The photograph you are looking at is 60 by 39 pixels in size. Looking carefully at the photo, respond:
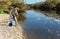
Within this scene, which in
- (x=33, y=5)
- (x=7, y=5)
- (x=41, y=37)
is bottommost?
(x=33, y=5)

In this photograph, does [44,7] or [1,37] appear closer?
[1,37]

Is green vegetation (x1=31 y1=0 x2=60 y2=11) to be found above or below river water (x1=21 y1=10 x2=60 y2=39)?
below

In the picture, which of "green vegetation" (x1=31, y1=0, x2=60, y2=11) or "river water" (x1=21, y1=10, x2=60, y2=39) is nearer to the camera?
"river water" (x1=21, y1=10, x2=60, y2=39)

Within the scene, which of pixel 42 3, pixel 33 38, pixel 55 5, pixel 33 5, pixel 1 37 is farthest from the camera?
pixel 33 5

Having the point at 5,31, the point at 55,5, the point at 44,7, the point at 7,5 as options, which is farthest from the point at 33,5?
the point at 5,31

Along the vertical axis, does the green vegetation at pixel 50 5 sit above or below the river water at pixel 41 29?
below

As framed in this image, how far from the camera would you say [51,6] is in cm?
6391

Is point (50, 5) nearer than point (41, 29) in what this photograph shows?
No

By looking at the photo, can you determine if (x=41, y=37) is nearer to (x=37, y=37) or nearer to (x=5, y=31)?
(x=37, y=37)

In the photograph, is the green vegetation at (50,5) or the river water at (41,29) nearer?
the river water at (41,29)

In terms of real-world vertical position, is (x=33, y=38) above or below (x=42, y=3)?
above

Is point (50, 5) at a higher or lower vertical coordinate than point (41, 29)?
lower

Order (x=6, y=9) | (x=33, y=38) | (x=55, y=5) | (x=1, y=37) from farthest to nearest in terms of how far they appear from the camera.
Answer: (x=55, y=5)
(x=6, y=9)
(x=33, y=38)
(x=1, y=37)

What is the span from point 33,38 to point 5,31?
289cm
